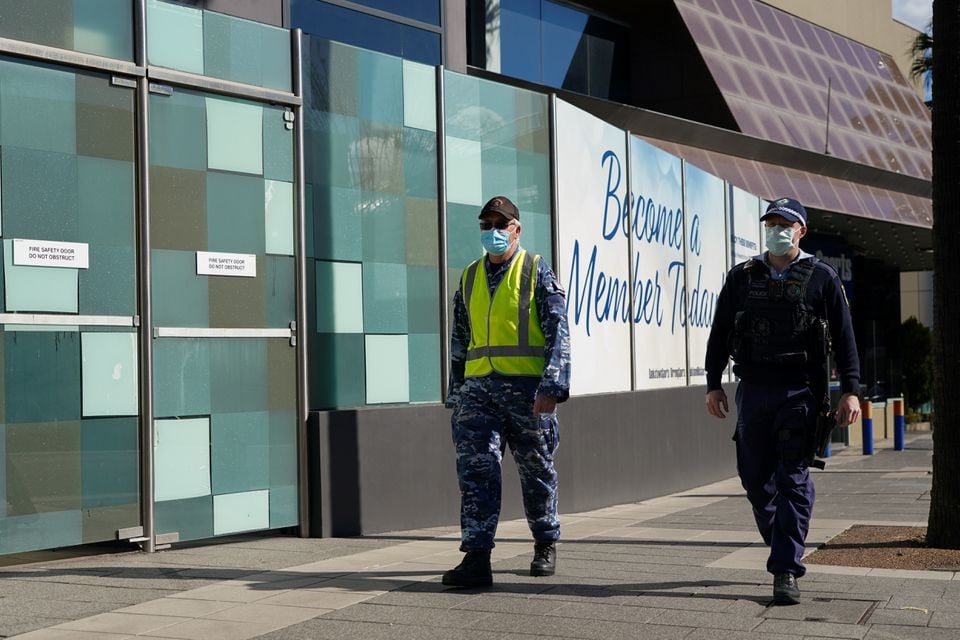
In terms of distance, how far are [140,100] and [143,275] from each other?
1.09 m

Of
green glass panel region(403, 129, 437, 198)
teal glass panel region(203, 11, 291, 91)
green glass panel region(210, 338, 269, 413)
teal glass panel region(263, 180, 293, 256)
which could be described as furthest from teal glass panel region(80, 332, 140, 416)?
green glass panel region(403, 129, 437, 198)

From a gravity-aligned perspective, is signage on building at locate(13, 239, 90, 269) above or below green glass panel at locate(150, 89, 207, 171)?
below

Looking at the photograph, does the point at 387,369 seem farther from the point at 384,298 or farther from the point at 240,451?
the point at 240,451

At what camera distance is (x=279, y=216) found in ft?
28.9

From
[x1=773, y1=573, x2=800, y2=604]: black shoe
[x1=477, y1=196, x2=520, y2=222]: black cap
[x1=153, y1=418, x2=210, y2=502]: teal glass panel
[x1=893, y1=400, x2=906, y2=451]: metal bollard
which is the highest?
[x1=477, y1=196, x2=520, y2=222]: black cap

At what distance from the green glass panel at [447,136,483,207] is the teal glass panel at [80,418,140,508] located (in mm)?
3385

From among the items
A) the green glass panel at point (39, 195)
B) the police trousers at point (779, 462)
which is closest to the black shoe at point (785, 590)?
the police trousers at point (779, 462)

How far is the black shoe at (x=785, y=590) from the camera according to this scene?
19.2 ft

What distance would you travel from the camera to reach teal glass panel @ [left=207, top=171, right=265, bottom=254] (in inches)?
332

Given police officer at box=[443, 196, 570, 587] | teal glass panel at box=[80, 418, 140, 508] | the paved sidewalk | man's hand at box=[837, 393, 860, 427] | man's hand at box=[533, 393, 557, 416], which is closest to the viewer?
the paved sidewalk

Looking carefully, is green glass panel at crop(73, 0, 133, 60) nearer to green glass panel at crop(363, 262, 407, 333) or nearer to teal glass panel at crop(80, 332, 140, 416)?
teal glass panel at crop(80, 332, 140, 416)

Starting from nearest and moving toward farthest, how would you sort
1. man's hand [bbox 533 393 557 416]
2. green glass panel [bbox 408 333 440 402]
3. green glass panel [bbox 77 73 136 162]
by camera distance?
man's hand [bbox 533 393 557 416]
green glass panel [bbox 77 73 136 162]
green glass panel [bbox 408 333 440 402]

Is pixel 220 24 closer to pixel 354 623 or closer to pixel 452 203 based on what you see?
pixel 452 203

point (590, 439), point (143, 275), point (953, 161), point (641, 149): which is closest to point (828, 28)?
point (641, 149)
